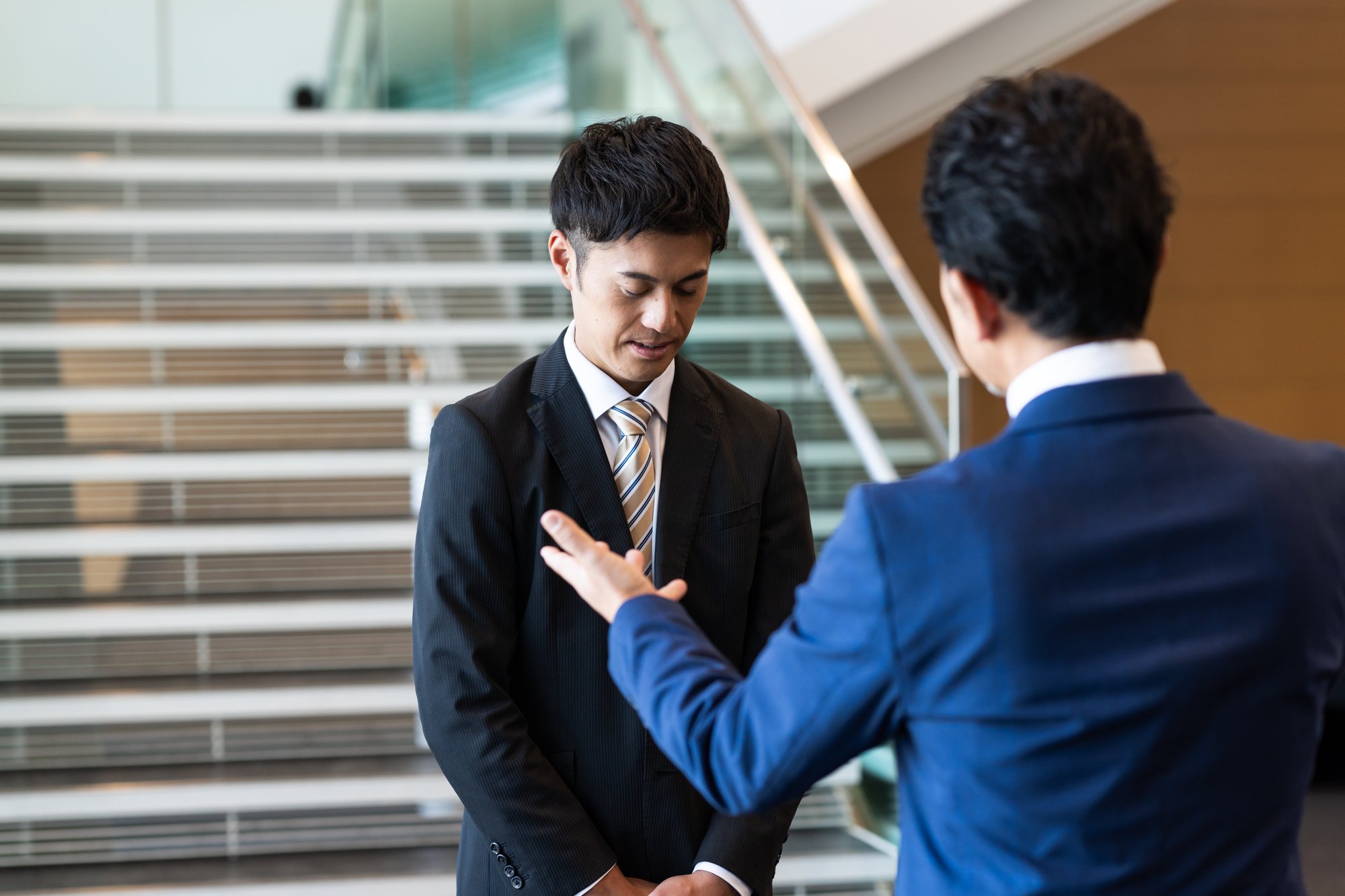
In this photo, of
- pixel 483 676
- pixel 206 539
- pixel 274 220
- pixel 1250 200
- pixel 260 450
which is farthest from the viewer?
pixel 1250 200

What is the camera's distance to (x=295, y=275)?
16.9 ft

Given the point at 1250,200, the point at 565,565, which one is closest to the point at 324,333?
A: the point at 565,565

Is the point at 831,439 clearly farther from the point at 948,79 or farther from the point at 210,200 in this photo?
the point at 948,79

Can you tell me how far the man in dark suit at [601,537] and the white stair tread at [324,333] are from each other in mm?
2948

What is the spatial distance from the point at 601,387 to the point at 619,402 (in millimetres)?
29

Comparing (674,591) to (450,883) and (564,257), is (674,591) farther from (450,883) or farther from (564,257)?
(450,883)

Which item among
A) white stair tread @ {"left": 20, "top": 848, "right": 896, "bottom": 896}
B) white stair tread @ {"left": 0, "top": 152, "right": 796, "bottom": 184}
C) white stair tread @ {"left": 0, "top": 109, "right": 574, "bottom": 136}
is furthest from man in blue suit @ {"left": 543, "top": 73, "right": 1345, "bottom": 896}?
white stair tread @ {"left": 0, "top": 109, "right": 574, "bottom": 136}

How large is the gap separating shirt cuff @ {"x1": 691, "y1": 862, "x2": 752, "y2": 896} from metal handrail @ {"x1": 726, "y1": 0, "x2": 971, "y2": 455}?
2.20 meters

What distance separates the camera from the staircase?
12.0 feet

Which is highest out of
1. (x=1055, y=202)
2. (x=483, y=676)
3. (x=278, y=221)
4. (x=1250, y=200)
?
(x=1250, y=200)

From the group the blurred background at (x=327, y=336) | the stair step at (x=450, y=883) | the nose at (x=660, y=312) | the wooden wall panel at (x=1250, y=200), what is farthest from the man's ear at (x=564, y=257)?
the wooden wall panel at (x=1250, y=200)

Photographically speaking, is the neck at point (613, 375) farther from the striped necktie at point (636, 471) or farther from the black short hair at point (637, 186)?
the black short hair at point (637, 186)

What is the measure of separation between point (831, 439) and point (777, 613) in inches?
92.6

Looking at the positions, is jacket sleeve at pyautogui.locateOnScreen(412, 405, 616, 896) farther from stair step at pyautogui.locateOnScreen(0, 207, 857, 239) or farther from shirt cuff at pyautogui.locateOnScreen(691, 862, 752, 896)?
stair step at pyautogui.locateOnScreen(0, 207, 857, 239)
